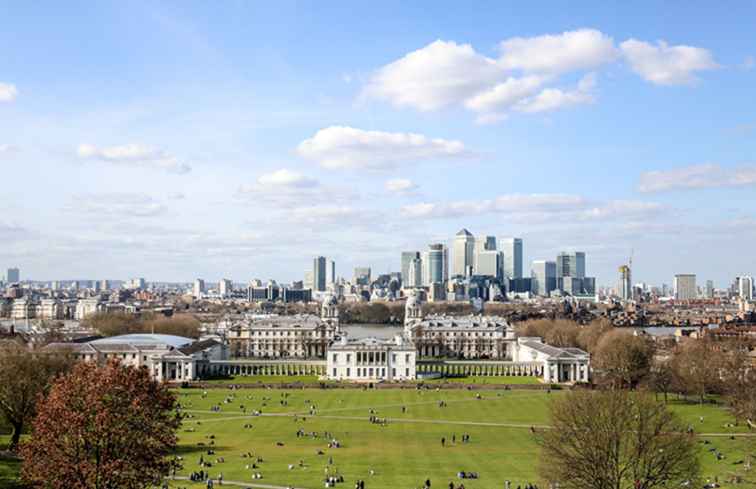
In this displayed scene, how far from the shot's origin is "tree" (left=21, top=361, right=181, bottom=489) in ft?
103

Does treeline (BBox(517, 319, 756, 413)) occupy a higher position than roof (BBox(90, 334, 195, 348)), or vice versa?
roof (BBox(90, 334, 195, 348))

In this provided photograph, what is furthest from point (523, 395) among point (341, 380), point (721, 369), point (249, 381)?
point (249, 381)

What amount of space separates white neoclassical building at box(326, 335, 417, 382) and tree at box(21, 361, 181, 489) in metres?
73.0

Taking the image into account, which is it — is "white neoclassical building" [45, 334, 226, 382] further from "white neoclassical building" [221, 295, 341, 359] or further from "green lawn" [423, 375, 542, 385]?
"green lawn" [423, 375, 542, 385]

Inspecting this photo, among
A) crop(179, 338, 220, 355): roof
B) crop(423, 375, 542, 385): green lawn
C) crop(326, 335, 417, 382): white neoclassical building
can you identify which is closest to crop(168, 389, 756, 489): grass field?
crop(423, 375, 542, 385): green lawn

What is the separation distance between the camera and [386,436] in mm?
59906

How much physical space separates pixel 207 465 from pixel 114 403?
56.8 ft

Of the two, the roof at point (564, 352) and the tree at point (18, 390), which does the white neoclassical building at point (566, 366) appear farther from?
the tree at point (18, 390)

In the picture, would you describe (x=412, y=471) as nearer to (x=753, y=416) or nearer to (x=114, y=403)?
(x=114, y=403)

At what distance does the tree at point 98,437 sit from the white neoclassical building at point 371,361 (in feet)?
239

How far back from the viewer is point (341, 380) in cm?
10369

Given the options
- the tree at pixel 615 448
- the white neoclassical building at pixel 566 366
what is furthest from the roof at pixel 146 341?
the tree at pixel 615 448

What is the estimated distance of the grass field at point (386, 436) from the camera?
1844 inches

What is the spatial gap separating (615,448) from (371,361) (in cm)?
7043
